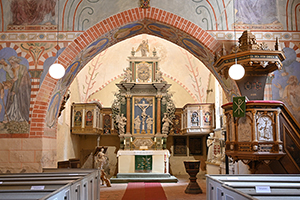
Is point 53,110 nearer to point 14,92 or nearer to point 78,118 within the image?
point 14,92

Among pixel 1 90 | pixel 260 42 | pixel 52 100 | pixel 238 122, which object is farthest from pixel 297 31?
pixel 1 90

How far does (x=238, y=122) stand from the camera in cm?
678

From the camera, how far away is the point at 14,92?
27.1 ft

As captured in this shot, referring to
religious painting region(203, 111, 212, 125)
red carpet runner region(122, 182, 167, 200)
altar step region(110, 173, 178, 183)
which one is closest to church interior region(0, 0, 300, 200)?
red carpet runner region(122, 182, 167, 200)

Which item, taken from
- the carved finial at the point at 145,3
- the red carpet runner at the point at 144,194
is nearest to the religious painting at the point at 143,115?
the red carpet runner at the point at 144,194

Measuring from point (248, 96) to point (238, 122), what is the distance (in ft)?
5.45

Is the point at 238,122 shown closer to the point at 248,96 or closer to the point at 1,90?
the point at 248,96

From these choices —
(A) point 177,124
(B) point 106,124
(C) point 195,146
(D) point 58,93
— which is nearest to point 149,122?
(A) point 177,124

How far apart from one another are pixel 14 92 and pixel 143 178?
6853 mm

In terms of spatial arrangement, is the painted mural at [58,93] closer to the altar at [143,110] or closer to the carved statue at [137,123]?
the altar at [143,110]

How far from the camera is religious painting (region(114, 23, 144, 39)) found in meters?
9.12

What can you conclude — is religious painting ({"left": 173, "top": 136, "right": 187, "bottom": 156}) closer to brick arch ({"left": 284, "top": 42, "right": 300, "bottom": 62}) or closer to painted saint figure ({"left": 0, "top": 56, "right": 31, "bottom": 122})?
brick arch ({"left": 284, "top": 42, "right": 300, "bottom": 62})

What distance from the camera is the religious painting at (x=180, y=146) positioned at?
54.2ft

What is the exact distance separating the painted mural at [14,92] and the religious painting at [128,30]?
2.65 m
